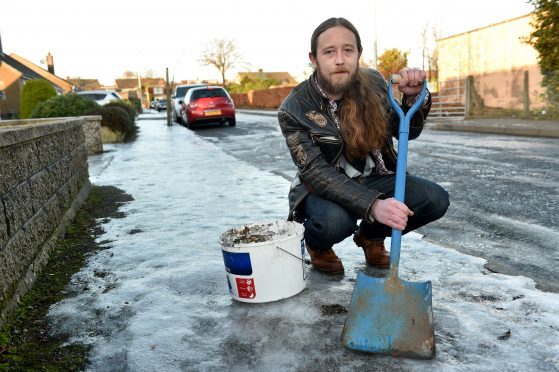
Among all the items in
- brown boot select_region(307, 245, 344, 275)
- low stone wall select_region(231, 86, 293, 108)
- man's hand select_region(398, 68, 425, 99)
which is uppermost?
low stone wall select_region(231, 86, 293, 108)

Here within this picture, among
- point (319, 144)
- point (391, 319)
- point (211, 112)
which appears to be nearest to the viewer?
point (391, 319)

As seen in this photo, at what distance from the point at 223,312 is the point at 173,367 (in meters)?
0.55

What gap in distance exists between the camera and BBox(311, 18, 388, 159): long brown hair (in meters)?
2.70

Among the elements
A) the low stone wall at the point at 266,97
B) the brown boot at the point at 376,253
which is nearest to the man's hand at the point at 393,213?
the brown boot at the point at 376,253

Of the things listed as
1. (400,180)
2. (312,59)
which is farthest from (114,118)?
(400,180)

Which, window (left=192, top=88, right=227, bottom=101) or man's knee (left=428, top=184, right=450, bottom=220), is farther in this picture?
window (left=192, top=88, right=227, bottom=101)

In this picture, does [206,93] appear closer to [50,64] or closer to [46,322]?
[46,322]

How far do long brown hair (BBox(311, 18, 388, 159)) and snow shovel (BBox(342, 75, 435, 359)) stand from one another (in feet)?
2.22

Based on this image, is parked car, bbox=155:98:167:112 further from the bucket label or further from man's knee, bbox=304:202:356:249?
the bucket label

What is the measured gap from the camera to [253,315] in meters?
2.49

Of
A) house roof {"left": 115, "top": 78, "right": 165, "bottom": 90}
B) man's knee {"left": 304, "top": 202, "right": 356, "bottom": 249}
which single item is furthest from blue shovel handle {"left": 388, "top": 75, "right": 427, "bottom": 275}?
house roof {"left": 115, "top": 78, "right": 165, "bottom": 90}

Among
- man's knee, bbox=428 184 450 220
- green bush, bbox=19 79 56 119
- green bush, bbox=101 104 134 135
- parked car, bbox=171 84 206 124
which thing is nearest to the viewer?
man's knee, bbox=428 184 450 220

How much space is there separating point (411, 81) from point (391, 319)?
4.06 ft

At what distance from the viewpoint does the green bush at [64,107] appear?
38.0ft
